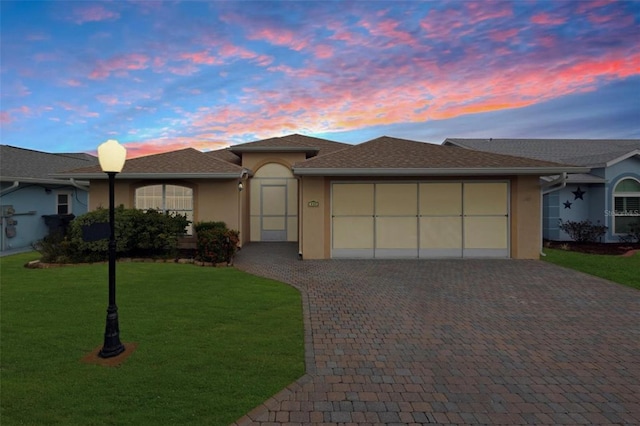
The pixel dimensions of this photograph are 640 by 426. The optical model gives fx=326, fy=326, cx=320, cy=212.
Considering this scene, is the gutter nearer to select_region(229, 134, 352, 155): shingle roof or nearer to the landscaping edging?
the landscaping edging

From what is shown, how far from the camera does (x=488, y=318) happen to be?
571 centimetres

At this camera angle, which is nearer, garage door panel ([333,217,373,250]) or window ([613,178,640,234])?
garage door panel ([333,217,373,250])

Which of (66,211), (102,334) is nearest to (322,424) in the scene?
(102,334)

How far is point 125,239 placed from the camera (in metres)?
10.6

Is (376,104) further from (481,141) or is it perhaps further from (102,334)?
(102,334)

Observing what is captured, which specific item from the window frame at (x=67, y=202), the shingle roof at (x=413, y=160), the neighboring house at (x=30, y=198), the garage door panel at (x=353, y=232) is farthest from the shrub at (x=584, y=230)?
the window frame at (x=67, y=202)

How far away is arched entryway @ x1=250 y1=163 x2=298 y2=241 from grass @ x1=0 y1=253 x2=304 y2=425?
756 centimetres

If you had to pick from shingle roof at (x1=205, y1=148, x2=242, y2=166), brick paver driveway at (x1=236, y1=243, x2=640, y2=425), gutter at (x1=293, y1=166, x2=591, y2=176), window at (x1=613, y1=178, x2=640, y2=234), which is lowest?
brick paver driveway at (x1=236, y1=243, x2=640, y2=425)

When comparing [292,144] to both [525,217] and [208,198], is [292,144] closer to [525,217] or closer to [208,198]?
[208,198]

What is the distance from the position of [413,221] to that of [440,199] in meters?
1.20

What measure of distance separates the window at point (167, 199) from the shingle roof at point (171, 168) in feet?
2.73

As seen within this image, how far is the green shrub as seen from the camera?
10.2 metres

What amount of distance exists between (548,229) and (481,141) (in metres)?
7.85

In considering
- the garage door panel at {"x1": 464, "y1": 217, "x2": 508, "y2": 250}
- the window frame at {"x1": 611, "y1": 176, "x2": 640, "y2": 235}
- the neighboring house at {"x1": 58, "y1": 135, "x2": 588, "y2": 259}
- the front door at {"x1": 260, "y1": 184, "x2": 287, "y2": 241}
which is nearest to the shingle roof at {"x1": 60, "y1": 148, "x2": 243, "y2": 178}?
the neighboring house at {"x1": 58, "y1": 135, "x2": 588, "y2": 259}
